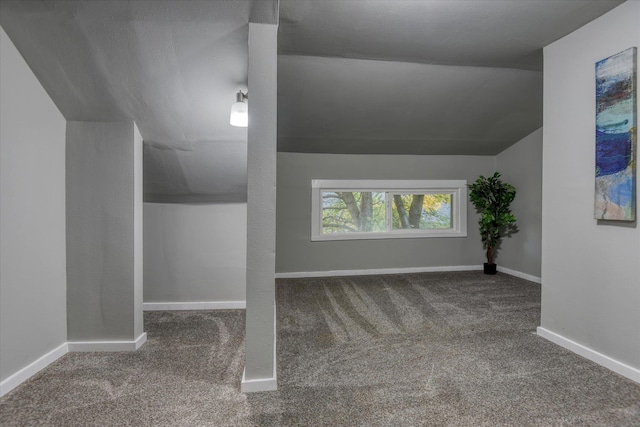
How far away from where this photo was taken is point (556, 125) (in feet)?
8.18

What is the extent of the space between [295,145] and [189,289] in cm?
210

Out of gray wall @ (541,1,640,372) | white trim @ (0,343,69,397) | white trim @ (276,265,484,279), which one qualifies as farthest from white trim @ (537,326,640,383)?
white trim @ (0,343,69,397)

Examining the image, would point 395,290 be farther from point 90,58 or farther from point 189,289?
point 90,58

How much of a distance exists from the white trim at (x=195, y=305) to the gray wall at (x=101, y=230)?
0.82m

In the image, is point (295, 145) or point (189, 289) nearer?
point (189, 289)

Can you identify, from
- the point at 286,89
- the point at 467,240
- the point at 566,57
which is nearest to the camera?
the point at 566,57

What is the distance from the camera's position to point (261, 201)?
5.98 feet

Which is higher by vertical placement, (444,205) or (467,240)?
(444,205)

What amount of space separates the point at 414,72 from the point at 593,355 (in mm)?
2503

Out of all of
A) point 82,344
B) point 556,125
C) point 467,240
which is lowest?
point 82,344

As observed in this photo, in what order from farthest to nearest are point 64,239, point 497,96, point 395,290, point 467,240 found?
point 467,240
point 395,290
point 497,96
point 64,239

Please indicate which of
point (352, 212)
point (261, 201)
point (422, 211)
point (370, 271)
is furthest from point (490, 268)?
point (261, 201)

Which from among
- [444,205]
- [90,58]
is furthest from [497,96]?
[90,58]

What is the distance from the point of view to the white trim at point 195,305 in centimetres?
312
